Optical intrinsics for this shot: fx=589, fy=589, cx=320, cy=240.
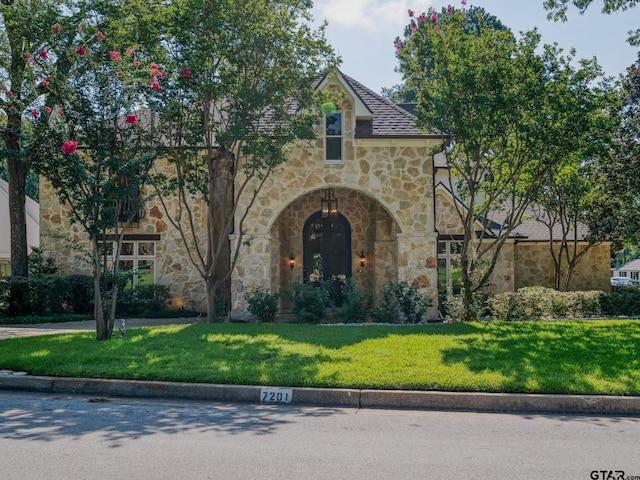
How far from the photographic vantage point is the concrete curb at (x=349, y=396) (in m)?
7.12

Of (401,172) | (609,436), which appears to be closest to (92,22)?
(401,172)

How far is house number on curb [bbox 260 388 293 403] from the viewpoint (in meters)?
7.67

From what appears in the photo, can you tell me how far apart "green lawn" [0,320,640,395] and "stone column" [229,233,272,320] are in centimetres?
419

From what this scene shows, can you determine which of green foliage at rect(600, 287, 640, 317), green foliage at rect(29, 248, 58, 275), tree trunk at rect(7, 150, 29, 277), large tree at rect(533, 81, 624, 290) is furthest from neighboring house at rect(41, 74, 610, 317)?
green foliage at rect(600, 287, 640, 317)

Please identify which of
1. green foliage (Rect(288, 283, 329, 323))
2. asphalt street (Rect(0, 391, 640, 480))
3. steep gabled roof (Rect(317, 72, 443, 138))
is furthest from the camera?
steep gabled roof (Rect(317, 72, 443, 138))

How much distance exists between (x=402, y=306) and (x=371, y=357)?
6428 mm

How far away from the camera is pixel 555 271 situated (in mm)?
22891

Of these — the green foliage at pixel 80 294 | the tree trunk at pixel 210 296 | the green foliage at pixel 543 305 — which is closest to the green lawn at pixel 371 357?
the tree trunk at pixel 210 296

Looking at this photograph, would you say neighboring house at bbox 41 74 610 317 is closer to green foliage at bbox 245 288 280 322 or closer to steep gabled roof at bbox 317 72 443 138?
steep gabled roof at bbox 317 72 443 138

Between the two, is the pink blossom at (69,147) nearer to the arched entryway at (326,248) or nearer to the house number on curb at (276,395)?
the house number on curb at (276,395)

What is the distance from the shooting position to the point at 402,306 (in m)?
15.4

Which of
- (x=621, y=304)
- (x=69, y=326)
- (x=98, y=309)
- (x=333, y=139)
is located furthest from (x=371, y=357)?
(x=621, y=304)

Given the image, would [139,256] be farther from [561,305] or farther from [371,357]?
[561,305]

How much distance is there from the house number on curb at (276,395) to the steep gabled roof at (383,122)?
972 cm
